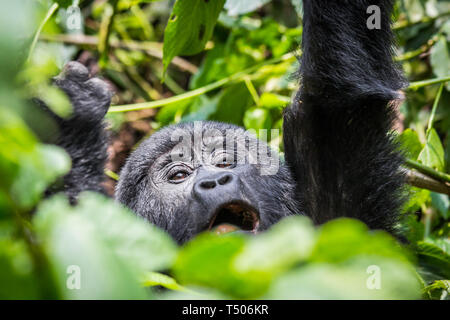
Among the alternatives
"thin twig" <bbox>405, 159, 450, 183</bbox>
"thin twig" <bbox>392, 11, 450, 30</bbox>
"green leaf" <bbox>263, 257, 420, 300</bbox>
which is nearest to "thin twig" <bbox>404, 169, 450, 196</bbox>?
"thin twig" <bbox>405, 159, 450, 183</bbox>

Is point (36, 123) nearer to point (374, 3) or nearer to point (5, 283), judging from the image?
point (374, 3)

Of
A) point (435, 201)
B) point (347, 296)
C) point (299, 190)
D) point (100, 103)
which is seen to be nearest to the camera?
point (347, 296)

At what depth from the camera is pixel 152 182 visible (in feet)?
9.26

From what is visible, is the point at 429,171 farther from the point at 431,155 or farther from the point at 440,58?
the point at 440,58

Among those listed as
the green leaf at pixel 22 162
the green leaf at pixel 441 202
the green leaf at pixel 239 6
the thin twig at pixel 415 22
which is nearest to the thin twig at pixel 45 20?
the green leaf at pixel 239 6

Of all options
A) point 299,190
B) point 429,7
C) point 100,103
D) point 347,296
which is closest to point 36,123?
point 100,103

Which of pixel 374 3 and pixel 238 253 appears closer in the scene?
pixel 238 253

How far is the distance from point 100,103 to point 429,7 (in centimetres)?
280

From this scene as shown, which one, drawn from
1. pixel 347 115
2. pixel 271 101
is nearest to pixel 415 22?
pixel 271 101

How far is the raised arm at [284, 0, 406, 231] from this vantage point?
2416 millimetres

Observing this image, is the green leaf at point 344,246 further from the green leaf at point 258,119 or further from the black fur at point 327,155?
the green leaf at point 258,119

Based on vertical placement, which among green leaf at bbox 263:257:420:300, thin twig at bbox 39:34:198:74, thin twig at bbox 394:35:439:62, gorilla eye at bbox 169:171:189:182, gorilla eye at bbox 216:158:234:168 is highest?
thin twig at bbox 39:34:198:74

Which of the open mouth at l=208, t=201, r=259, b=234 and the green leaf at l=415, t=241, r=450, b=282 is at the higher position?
the open mouth at l=208, t=201, r=259, b=234

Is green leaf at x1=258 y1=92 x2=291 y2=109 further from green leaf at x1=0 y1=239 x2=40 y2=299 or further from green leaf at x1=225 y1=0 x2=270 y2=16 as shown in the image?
green leaf at x1=0 y1=239 x2=40 y2=299
